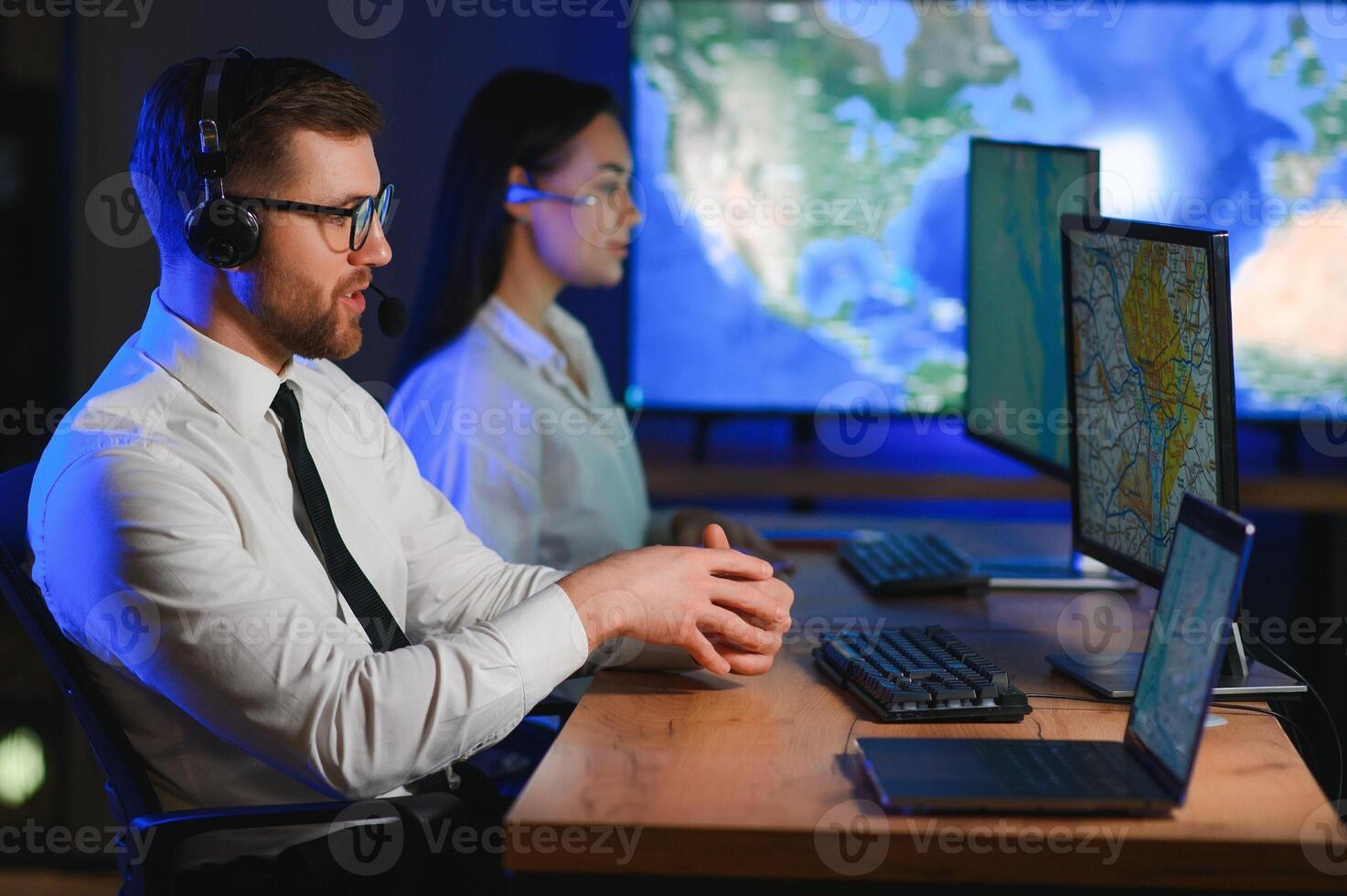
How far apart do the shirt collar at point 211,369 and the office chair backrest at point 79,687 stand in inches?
8.7

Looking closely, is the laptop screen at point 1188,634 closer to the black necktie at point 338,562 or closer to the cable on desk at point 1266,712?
the cable on desk at point 1266,712

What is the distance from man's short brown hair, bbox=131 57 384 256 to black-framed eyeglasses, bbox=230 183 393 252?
0.02 meters

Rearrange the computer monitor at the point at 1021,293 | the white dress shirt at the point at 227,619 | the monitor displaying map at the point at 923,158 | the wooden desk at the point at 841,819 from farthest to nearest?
the monitor displaying map at the point at 923,158, the computer monitor at the point at 1021,293, the white dress shirt at the point at 227,619, the wooden desk at the point at 841,819

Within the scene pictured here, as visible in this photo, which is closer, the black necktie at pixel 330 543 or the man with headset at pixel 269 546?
the man with headset at pixel 269 546

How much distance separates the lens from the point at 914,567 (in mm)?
1831

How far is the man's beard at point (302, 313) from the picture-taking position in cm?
130

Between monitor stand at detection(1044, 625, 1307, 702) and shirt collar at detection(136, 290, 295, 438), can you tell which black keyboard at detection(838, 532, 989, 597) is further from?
shirt collar at detection(136, 290, 295, 438)

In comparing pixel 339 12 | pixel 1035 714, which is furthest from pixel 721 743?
pixel 339 12

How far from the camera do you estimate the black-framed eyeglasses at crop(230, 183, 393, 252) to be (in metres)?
1.29

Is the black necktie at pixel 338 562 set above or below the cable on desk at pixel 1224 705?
above

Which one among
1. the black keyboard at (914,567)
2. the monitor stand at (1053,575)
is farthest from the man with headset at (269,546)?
the monitor stand at (1053,575)

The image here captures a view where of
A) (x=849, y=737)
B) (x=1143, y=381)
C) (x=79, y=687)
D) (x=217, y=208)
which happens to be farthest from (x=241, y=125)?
(x=1143, y=381)

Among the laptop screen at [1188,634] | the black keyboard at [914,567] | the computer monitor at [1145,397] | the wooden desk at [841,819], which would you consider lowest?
the wooden desk at [841,819]

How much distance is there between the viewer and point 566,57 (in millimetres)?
3240
